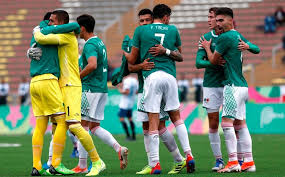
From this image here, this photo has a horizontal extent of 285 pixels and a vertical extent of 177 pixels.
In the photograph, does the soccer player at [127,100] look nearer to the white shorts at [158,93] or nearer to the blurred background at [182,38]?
the blurred background at [182,38]

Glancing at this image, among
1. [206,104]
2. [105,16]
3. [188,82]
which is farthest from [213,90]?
[105,16]

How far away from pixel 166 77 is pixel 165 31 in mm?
643

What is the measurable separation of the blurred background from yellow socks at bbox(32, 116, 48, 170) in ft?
43.5

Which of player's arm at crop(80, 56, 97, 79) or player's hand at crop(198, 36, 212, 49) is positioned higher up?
player's hand at crop(198, 36, 212, 49)

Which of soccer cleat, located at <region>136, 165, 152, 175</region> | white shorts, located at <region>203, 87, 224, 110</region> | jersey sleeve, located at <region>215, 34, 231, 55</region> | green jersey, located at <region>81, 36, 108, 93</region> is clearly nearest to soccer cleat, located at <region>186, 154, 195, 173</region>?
soccer cleat, located at <region>136, 165, 152, 175</region>

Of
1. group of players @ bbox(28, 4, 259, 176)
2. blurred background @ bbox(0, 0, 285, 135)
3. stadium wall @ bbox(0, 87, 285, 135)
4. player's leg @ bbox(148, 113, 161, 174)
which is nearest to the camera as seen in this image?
group of players @ bbox(28, 4, 259, 176)

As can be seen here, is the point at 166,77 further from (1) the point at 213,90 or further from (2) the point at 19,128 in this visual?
(2) the point at 19,128

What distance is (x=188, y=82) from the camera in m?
29.5

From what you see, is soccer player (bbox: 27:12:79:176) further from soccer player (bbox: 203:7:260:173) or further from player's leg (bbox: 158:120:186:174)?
soccer player (bbox: 203:7:260:173)

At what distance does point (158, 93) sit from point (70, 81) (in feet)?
4.03

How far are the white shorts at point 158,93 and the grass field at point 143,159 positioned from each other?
0.94 m

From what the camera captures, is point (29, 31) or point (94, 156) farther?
point (29, 31)

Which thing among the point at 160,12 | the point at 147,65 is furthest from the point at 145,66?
the point at 160,12

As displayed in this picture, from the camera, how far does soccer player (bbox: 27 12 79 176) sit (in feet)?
31.1
